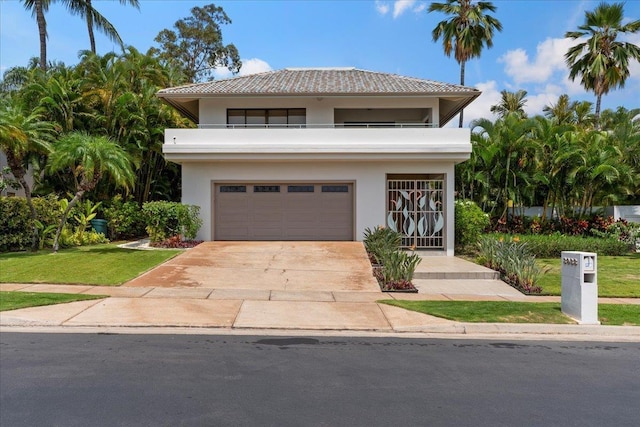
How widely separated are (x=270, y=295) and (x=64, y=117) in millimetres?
15013

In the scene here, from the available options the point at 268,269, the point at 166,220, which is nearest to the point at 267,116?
the point at 166,220

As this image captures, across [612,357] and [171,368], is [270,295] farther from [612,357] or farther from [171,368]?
[612,357]

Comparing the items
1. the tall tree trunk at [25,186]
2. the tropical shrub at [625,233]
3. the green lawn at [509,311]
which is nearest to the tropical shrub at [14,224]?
the tall tree trunk at [25,186]

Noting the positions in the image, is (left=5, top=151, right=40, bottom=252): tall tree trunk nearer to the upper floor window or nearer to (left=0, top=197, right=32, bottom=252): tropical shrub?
(left=0, top=197, right=32, bottom=252): tropical shrub

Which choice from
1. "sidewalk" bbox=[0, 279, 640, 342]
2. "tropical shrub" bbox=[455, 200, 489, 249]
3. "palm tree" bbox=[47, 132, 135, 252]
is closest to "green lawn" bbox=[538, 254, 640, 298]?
"tropical shrub" bbox=[455, 200, 489, 249]

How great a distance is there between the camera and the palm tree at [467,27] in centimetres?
2978

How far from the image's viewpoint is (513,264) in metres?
12.7

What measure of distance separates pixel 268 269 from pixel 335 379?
8.02 m

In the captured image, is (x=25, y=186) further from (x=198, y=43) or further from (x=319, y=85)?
(x=198, y=43)

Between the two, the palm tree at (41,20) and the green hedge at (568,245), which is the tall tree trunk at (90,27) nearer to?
the palm tree at (41,20)

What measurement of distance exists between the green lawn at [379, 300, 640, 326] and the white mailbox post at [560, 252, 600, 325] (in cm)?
20

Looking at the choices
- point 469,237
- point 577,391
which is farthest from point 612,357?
point 469,237

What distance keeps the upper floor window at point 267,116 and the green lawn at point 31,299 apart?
11287 millimetres

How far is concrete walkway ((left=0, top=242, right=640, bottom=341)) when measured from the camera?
26.2ft
